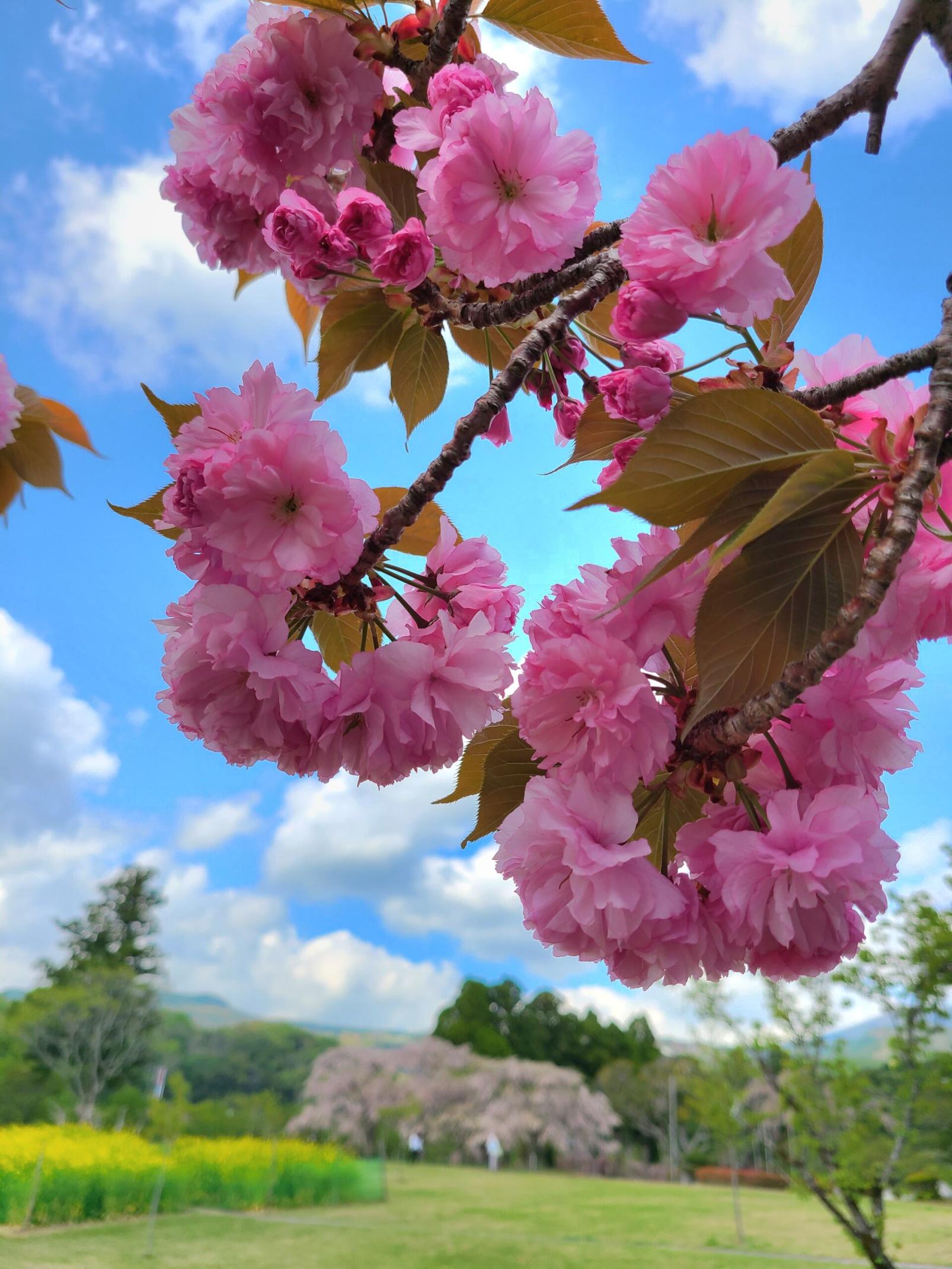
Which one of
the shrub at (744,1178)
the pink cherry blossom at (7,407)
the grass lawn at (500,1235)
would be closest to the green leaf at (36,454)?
the pink cherry blossom at (7,407)

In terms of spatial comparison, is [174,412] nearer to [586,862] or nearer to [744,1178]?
[586,862]

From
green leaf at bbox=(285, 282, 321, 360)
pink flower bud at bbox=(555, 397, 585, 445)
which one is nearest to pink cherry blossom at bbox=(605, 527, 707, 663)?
pink flower bud at bbox=(555, 397, 585, 445)

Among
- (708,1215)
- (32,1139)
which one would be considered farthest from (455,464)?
(708,1215)

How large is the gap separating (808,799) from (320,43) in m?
0.44

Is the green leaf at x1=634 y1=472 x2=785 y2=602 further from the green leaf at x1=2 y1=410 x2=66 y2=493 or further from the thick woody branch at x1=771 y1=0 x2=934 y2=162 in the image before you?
the green leaf at x1=2 y1=410 x2=66 y2=493

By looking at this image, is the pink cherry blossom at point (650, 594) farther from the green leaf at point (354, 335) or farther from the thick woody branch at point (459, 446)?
the green leaf at point (354, 335)

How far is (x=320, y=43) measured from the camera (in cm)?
45

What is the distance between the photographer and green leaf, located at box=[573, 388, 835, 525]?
0.22m

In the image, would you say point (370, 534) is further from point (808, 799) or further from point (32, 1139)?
point (32, 1139)

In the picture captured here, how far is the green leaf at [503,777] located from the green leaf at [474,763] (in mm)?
32

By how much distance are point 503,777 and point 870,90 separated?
29 centimetres

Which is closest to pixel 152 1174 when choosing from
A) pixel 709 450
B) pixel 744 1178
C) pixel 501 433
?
pixel 501 433

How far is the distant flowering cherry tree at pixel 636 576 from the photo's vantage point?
9.2 inches

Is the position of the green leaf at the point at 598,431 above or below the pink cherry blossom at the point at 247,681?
above
